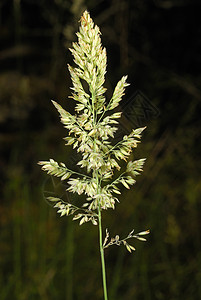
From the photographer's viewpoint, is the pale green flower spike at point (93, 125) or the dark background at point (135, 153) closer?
the pale green flower spike at point (93, 125)

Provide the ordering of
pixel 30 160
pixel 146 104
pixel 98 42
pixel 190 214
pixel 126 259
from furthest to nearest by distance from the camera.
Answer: pixel 30 160 < pixel 190 214 < pixel 126 259 < pixel 146 104 < pixel 98 42

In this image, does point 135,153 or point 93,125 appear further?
point 135,153

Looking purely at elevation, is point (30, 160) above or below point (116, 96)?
above

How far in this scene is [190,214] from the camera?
67.3 inches

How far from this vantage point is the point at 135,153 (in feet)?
4.84

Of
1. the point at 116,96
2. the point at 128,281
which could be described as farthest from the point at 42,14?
the point at 116,96

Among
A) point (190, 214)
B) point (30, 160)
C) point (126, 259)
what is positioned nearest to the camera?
point (126, 259)

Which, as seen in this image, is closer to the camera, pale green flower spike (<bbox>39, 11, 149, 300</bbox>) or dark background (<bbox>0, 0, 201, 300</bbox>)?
pale green flower spike (<bbox>39, 11, 149, 300</bbox>)

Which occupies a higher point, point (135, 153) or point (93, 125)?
point (135, 153)

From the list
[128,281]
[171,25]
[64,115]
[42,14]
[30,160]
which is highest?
[42,14]

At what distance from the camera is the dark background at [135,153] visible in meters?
1.33

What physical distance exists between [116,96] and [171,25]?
197 centimetres

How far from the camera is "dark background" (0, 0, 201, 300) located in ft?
4.35

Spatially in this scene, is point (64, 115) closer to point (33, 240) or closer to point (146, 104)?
point (146, 104)
